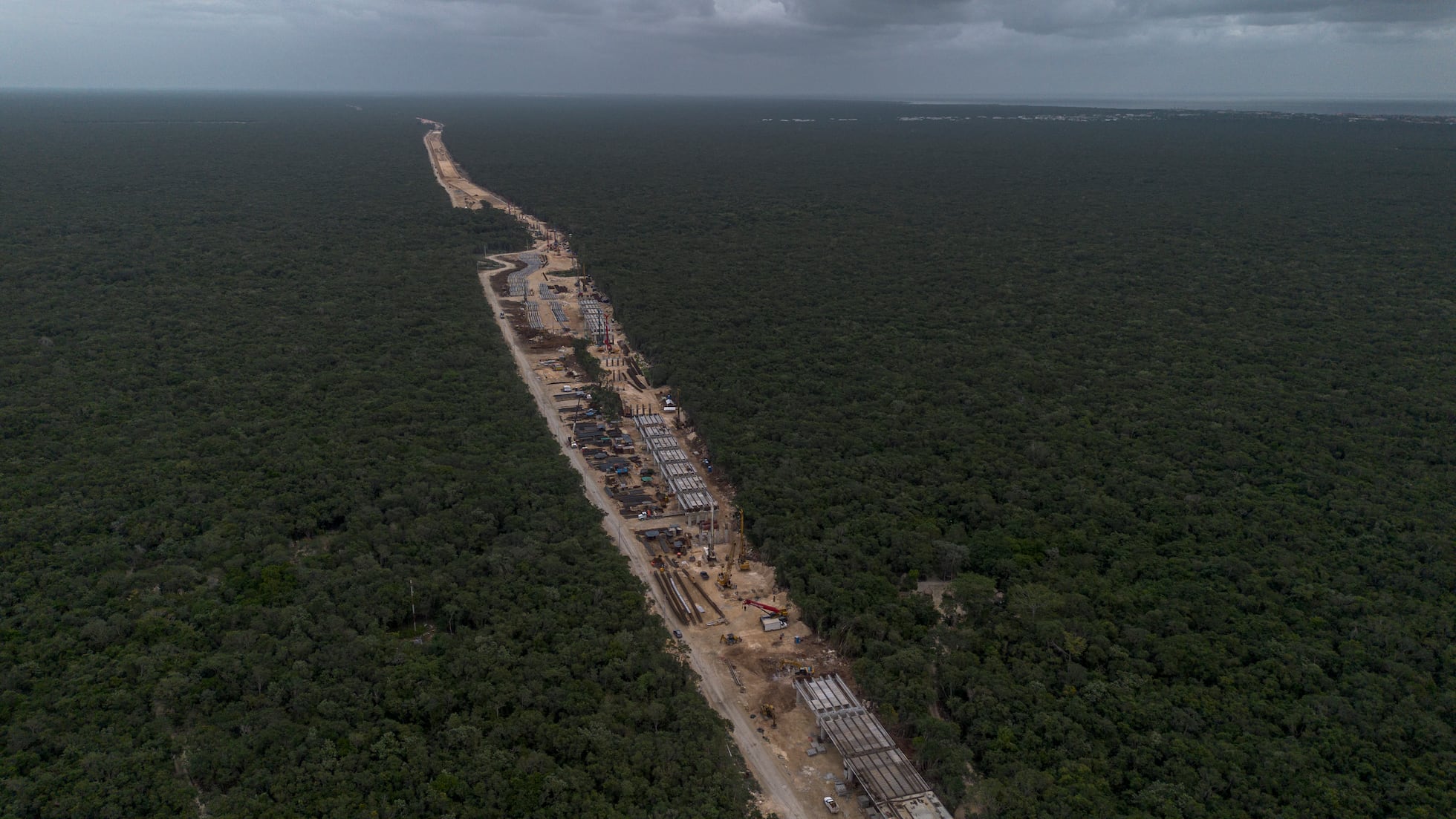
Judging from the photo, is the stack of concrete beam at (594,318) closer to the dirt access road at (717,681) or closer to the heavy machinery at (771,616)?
the dirt access road at (717,681)

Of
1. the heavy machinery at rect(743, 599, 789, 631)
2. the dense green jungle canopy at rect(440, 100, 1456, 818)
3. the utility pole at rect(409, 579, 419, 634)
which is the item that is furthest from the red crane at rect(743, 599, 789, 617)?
the utility pole at rect(409, 579, 419, 634)

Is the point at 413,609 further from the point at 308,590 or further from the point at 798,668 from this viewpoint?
the point at 798,668

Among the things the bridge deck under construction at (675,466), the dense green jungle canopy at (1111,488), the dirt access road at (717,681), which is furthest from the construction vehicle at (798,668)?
the bridge deck under construction at (675,466)

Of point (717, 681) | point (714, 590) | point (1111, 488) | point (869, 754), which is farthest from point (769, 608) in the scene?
point (1111, 488)

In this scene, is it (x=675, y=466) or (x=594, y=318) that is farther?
(x=594, y=318)

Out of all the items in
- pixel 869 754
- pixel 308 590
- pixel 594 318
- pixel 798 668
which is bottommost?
pixel 798 668

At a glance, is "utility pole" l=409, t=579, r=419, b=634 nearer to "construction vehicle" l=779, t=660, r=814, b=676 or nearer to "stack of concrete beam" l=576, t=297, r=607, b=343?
"construction vehicle" l=779, t=660, r=814, b=676
